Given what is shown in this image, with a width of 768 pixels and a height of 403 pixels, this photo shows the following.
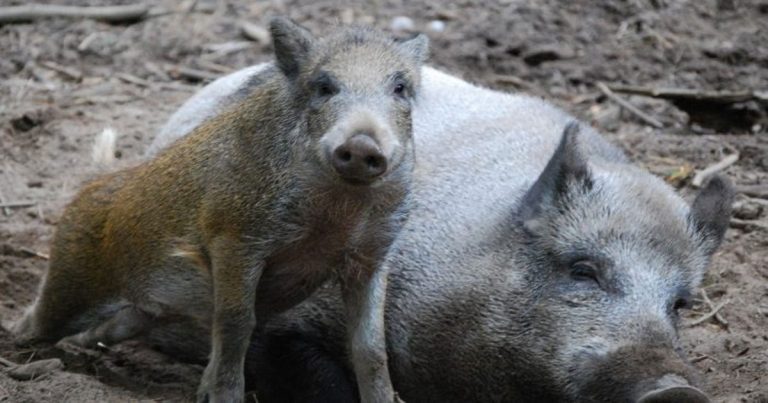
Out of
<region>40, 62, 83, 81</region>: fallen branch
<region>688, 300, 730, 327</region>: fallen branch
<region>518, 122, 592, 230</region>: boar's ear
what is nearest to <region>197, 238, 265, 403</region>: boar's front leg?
<region>518, 122, 592, 230</region>: boar's ear

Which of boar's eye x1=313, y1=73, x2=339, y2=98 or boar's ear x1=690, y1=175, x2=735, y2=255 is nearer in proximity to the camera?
boar's eye x1=313, y1=73, x2=339, y2=98

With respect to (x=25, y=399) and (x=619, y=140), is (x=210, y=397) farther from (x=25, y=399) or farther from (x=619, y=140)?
(x=619, y=140)

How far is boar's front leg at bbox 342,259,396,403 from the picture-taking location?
5.14 metres

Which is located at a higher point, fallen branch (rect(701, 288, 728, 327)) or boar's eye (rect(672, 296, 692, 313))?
boar's eye (rect(672, 296, 692, 313))

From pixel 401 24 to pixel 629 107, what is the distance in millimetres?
1995

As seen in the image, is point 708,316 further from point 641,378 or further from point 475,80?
point 475,80

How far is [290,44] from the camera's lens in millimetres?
5066

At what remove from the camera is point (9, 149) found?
26.2 ft

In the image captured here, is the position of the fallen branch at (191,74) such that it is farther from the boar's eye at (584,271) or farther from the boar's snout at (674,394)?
the boar's snout at (674,394)

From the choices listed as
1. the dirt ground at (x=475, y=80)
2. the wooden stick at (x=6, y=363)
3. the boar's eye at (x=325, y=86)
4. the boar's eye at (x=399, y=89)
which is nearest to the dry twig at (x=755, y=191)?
the dirt ground at (x=475, y=80)

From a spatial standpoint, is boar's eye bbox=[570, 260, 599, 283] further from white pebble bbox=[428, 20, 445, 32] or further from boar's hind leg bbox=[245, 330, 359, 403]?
white pebble bbox=[428, 20, 445, 32]

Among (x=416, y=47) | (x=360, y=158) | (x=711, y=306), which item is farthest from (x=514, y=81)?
(x=360, y=158)

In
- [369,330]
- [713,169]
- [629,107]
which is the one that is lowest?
[629,107]

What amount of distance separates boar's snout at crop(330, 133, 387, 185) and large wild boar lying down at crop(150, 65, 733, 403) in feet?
3.54
